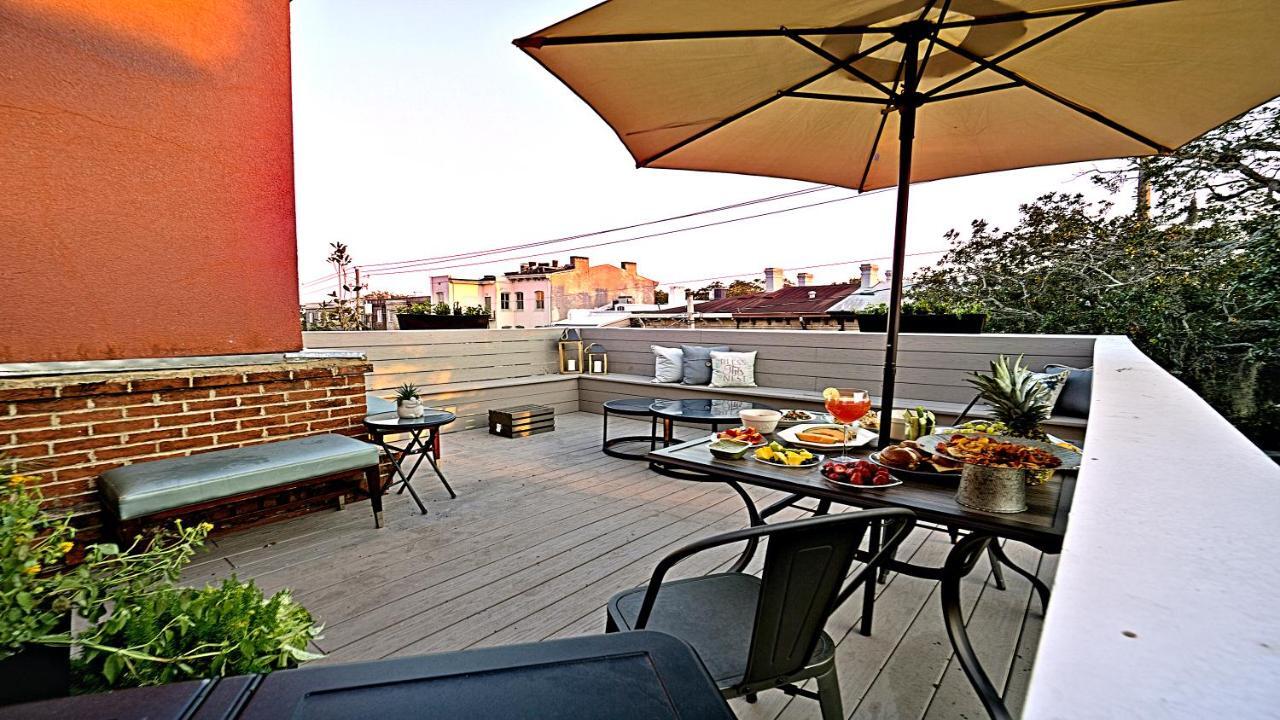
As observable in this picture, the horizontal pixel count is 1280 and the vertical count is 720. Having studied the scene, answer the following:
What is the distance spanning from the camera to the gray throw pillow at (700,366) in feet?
19.1

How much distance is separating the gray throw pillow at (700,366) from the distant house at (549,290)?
52.9ft

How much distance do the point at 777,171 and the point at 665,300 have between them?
80.3ft

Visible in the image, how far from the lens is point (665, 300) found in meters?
27.5

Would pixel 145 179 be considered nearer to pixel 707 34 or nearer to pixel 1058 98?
pixel 707 34

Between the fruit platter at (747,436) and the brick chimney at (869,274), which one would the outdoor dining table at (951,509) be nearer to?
the fruit platter at (747,436)

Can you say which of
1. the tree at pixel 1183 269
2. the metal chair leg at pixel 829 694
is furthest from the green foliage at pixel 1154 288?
the metal chair leg at pixel 829 694

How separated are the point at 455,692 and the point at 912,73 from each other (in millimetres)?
2222

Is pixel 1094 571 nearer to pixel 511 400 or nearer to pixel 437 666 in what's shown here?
pixel 437 666

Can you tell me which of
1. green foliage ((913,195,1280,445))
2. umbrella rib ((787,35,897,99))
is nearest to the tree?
green foliage ((913,195,1280,445))

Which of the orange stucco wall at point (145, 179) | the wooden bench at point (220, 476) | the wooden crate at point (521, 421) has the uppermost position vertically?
the orange stucco wall at point (145, 179)

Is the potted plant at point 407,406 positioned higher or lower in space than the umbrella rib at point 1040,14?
lower

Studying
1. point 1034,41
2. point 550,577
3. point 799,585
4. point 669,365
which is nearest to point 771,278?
point 669,365

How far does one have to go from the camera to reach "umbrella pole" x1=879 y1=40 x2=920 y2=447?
76.2 inches

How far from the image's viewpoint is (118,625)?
68 cm
